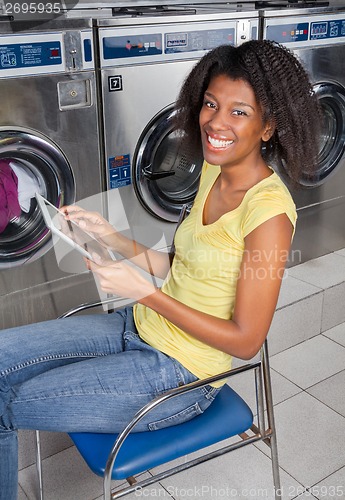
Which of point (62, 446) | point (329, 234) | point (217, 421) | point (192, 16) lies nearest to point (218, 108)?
point (217, 421)

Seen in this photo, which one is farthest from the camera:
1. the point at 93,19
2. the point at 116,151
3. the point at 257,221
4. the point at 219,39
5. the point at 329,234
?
the point at 329,234

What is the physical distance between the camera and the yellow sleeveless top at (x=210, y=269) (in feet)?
4.87

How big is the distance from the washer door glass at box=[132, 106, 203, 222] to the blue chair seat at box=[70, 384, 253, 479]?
118cm

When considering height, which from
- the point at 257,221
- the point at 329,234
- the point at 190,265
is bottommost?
the point at 329,234

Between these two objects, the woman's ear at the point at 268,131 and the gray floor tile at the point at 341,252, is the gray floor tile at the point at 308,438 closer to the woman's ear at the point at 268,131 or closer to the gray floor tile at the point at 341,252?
the gray floor tile at the point at 341,252

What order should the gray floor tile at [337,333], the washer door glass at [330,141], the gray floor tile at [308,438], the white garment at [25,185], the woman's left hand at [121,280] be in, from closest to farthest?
the woman's left hand at [121,280] → the gray floor tile at [308,438] → the white garment at [25,185] → the gray floor tile at [337,333] → the washer door glass at [330,141]

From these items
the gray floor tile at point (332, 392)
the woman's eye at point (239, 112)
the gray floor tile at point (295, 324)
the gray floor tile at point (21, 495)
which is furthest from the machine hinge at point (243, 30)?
the gray floor tile at point (21, 495)

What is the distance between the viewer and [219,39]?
2.64 metres

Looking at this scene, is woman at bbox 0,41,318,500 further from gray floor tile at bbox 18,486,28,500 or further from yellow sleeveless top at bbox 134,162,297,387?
gray floor tile at bbox 18,486,28,500

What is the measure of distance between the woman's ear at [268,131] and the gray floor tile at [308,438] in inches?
47.8

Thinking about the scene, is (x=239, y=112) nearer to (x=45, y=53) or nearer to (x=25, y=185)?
(x=45, y=53)

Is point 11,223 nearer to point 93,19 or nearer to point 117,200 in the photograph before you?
point 117,200

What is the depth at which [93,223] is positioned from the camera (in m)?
1.77

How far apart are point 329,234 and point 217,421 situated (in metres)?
2.09
